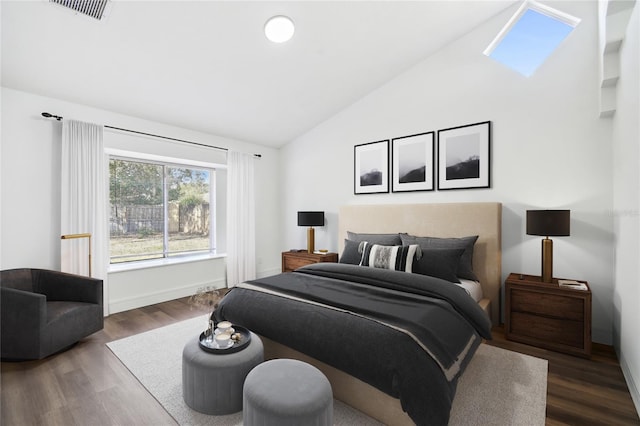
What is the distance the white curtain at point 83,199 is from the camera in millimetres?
3227

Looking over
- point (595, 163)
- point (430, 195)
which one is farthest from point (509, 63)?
point (430, 195)

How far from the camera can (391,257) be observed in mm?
3088

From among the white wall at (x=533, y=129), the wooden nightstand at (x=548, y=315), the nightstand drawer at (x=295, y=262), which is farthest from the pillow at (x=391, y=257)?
the nightstand drawer at (x=295, y=262)

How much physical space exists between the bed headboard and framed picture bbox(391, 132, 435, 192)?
307 mm

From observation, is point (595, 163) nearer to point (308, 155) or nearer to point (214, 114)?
point (308, 155)

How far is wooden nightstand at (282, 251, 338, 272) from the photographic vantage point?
433cm

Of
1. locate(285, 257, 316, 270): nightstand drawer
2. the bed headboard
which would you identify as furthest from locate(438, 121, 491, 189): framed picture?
locate(285, 257, 316, 270): nightstand drawer

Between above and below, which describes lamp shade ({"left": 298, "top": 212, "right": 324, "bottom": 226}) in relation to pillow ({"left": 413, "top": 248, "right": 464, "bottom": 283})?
above

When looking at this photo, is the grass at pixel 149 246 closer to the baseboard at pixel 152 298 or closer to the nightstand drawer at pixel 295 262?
the baseboard at pixel 152 298

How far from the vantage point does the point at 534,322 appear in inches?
106

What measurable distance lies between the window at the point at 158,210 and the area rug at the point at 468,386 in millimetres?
1751

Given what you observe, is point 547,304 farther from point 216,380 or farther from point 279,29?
point 279,29

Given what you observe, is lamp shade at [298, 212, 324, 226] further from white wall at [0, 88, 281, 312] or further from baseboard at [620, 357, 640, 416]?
baseboard at [620, 357, 640, 416]

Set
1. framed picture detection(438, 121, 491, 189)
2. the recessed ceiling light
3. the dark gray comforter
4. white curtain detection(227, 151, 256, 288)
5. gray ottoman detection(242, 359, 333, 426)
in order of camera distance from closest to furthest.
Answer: gray ottoman detection(242, 359, 333, 426), the dark gray comforter, the recessed ceiling light, framed picture detection(438, 121, 491, 189), white curtain detection(227, 151, 256, 288)
